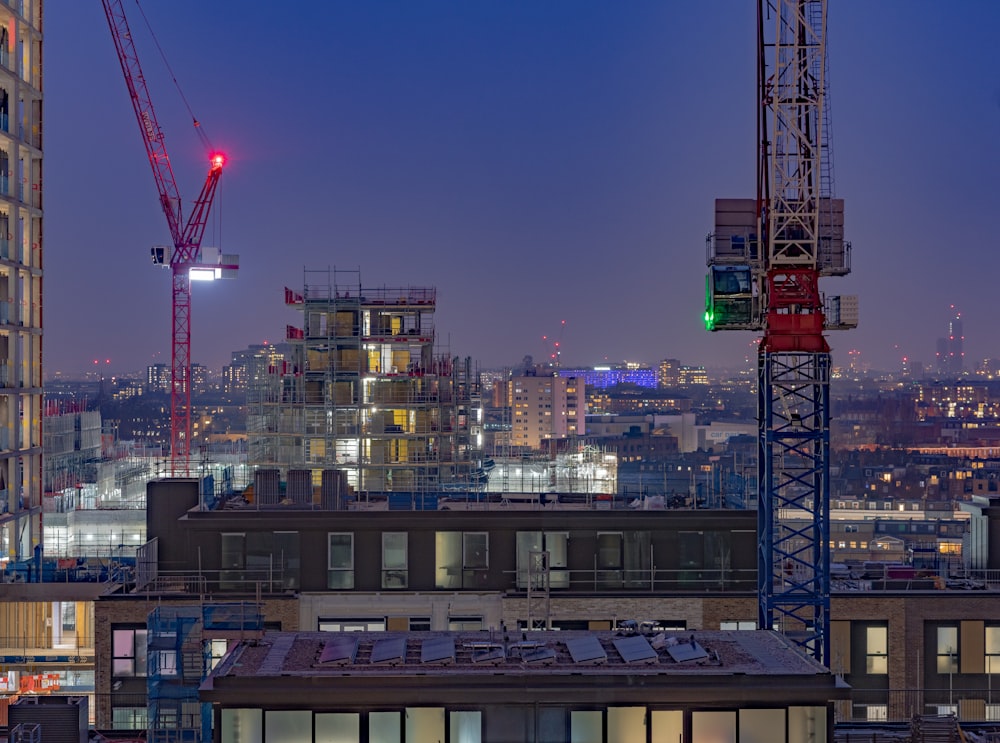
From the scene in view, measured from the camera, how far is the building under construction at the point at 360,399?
9344 cm

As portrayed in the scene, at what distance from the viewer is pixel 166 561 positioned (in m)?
41.5

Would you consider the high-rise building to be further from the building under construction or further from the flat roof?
the flat roof

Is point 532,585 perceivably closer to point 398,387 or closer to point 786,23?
point 786,23

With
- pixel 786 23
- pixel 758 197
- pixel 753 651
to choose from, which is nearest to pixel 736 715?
pixel 753 651

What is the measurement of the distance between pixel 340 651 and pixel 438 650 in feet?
5.89

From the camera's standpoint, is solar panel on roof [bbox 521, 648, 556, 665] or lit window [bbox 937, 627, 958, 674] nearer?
solar panel on roof [bbox 521, 648, 556, 665]

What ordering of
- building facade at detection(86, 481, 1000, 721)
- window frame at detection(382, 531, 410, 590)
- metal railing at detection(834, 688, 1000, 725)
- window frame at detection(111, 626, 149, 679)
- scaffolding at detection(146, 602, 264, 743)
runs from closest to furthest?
scaffolding at detection(146, 602, 264, 743) < window frame at detection(111, 626, 149, 679) < metal railing at detection(834, 688, 1000, 725) < building facade at detection(86, 481, 1000, 721) < window frame at detection(382, 531, 410, 590)

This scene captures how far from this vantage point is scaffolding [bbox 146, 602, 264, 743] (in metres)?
28.5

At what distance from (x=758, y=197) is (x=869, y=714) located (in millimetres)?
19661

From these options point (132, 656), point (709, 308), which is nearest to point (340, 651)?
point (132, 656)

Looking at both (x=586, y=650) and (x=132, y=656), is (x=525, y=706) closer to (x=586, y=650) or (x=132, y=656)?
(x=586, y=650)

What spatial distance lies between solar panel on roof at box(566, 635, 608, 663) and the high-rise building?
43595 millimetres

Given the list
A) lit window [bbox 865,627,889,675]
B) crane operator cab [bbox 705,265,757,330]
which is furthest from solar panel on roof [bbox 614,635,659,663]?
crane operator cab [bbox 705,265,757,330]

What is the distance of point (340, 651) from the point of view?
80.9 ft
